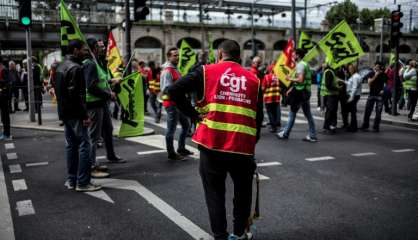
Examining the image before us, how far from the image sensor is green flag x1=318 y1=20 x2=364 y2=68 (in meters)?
9.79

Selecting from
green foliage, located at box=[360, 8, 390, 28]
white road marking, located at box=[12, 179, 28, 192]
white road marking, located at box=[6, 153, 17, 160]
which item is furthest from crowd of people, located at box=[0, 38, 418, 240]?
green foliage, located at box=[360, 8, 390, 28]

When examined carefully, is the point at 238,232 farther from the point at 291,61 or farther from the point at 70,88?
→ the point at 291,61

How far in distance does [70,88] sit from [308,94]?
18.3 feet

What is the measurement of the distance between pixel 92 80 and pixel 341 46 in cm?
615

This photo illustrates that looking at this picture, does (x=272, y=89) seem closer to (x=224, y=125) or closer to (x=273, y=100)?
(x=273, y=100)

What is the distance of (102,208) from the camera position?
4824 mm

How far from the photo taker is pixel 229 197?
5.18 metres

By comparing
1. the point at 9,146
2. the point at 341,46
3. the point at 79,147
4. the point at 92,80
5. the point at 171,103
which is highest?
the point at 341,46

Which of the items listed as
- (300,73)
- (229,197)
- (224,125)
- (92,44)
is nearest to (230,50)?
(224,125)

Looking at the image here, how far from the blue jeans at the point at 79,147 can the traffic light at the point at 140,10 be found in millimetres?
5452

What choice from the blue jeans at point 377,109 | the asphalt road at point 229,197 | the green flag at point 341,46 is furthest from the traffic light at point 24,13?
the blue jeans at point 377,109

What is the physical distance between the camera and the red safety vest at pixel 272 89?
11.0 m

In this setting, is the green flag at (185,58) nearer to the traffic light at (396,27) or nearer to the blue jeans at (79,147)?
the blue jeans at (79,147)

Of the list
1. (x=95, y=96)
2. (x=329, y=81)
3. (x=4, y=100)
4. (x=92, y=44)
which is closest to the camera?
(x=95, y=96)
